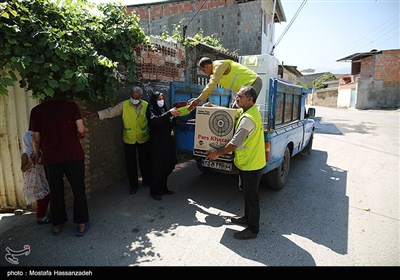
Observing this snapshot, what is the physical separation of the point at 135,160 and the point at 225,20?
12.4m

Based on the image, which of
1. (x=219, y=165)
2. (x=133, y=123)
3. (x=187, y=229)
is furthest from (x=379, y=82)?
(x=187, y=229)

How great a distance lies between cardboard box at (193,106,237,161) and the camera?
3.39 metres

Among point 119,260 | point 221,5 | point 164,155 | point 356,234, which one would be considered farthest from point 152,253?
point 221,5

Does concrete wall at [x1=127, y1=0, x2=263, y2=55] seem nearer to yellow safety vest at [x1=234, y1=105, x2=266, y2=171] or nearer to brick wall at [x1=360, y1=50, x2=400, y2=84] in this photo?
yellow safety vest at [x1=234, y1=105, x2=266, y2=171]

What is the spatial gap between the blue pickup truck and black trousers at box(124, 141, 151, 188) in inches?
23.8

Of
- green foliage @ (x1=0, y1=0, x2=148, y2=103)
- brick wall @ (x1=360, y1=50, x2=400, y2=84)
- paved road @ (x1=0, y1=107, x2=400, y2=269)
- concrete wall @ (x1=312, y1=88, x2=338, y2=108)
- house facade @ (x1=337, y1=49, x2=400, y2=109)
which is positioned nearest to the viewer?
paved road @ (x1=0, y1=107, x2=400, y2=269)

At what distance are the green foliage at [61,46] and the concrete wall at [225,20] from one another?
10.0 meters

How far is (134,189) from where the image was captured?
4531 millimetres

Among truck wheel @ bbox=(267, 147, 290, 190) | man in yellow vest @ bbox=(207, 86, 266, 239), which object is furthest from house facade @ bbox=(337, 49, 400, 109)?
man in yellow vest @ bbox=(207, 86, 266, 239)

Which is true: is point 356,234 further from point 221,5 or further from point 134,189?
point 221,5

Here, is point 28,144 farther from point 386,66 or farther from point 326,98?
point 326,98

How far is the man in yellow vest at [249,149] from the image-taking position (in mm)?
2898

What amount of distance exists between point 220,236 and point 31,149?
8.58 feet

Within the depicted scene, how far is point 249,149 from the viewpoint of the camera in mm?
2986
